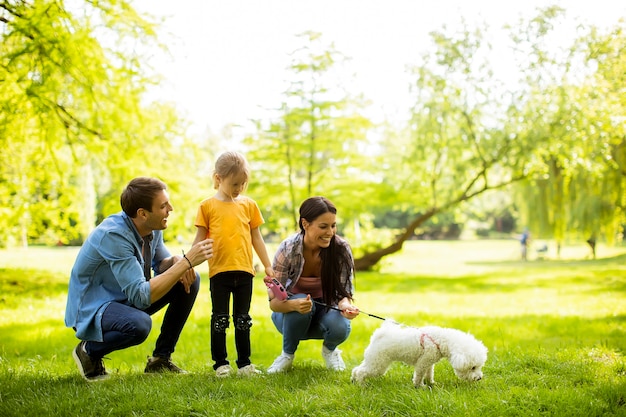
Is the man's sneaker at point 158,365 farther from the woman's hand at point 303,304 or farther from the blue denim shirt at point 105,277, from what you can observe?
the woman's hand at point 303,304

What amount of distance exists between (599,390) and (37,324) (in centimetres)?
562

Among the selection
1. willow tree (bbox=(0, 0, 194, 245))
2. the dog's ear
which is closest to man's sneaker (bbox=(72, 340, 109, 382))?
the dog's ear

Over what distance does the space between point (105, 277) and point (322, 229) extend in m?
1.51

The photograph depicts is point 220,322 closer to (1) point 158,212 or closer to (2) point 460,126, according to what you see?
(1) point 158,212

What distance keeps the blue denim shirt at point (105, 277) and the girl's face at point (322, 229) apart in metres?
1.20

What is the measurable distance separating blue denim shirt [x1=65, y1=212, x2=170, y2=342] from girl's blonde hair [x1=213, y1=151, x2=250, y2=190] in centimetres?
70

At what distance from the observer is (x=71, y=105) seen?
32.6 ft

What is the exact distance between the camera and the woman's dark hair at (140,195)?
3.51 meters

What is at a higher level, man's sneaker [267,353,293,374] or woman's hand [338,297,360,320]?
woman's hand [338,297,360,320]

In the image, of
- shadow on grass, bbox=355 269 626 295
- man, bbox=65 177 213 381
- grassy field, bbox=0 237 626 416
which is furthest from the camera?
shadow on grass, bbox=355 269 626 295

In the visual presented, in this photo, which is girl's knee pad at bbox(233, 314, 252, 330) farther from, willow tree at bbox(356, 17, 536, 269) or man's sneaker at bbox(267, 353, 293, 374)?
Result: willow tree at bbox(356, 17, 536, 269)

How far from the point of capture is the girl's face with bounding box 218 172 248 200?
372 centimetres

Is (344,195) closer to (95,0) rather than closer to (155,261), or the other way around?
(95,0)

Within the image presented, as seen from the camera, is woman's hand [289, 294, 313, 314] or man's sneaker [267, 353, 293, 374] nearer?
woman's hand [289, 294, 313, 314]
